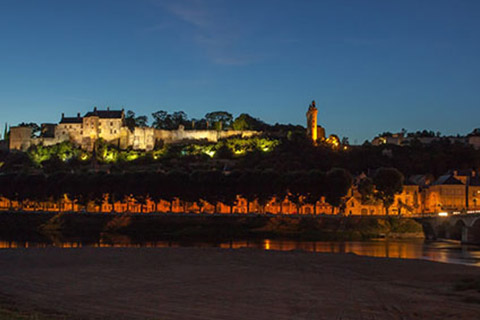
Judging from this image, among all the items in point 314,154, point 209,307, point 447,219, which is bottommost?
point 209,307

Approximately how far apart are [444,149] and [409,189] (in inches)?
1404

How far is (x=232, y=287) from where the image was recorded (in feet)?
70.3

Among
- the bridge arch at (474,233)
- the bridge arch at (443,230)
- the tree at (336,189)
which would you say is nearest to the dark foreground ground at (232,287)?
the bridge arch at (474,233)

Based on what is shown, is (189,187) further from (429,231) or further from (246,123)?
(246,123)

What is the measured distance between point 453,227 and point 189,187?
29.8 m

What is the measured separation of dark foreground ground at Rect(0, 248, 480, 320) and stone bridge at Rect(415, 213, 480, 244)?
60.2 ft

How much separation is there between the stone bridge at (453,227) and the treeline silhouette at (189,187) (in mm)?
10089

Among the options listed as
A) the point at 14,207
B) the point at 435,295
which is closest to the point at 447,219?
the point at 435,295

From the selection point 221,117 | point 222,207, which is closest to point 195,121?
point 221,117

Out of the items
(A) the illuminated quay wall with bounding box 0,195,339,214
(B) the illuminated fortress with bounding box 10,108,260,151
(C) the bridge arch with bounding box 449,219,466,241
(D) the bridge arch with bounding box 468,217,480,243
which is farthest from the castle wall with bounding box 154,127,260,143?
(D) the bridge arch with bounding box 468,217,480,243

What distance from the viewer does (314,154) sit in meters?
98.8

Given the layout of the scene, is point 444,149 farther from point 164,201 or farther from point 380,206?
point 164,201

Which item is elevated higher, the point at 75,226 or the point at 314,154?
the point at 314,154

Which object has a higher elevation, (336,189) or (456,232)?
(336,189)
